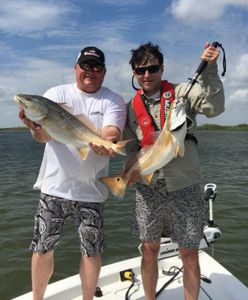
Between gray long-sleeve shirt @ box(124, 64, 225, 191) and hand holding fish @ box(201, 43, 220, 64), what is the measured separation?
79 mm

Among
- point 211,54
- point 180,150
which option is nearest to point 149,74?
point 211,54

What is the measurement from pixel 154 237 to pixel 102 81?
6.33 ft

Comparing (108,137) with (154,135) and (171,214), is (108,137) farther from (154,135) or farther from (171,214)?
(171,214)

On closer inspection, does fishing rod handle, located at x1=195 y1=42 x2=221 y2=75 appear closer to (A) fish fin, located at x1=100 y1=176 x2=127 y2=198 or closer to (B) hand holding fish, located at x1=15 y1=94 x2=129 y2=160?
(B) hand holding fish, located at x1=15 y1=94 x2=129 y2=160

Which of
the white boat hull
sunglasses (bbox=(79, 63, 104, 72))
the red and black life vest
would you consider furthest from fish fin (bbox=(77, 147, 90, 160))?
the white boat hull

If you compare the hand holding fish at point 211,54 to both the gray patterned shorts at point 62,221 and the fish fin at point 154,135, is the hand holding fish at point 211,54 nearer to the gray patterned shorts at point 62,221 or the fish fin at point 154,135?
the fish fin at point 154,135

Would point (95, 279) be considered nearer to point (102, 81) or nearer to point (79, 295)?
point (79, 295)

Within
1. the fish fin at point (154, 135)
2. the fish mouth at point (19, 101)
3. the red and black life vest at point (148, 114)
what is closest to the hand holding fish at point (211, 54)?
the red and black life vest at point (148, 114)

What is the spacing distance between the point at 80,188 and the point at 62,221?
44 cm

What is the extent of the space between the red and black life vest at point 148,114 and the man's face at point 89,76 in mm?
523

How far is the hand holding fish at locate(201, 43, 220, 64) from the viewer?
13.4 ft

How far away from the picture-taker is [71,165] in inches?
173

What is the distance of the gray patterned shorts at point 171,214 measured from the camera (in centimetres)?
437

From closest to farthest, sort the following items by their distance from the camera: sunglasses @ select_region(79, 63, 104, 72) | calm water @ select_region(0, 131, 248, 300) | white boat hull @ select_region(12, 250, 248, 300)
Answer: sunglasses @ select_region(79, 63, 104, 72) → white boat hull @ select_region(12, 250, 248, 300) → calm water @ select_region(0, 131, 248, 300)
